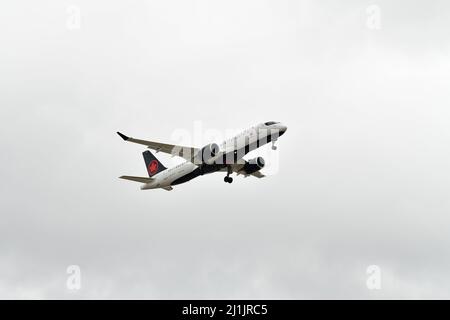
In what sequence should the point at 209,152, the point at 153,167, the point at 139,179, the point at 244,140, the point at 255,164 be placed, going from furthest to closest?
the point at 153,167, the point at 139,179, the point at 255,164, the point at 209,152, the point at 244,140

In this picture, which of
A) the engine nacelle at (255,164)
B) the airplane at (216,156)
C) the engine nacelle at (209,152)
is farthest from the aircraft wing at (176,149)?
the engine nacelle at (255,164)

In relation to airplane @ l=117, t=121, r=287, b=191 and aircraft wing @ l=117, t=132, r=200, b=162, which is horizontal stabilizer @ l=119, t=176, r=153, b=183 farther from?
aircraft wing @ l=117, t=132, r=200, b=162

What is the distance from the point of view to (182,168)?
102 metres

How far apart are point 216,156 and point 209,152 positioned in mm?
1077

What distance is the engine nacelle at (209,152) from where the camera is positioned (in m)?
95.4

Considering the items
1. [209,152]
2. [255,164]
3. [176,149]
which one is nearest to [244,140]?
[209,152]

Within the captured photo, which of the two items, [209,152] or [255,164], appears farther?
[255,164]

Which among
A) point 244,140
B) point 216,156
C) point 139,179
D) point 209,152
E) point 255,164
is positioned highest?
point 244,140

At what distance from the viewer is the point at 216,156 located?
315 ft

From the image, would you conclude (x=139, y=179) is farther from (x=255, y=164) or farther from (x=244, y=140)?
(x=244, y=140)

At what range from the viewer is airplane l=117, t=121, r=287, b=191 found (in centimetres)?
9369

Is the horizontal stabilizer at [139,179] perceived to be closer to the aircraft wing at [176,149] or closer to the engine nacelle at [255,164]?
the aircraft wing at [176,149]

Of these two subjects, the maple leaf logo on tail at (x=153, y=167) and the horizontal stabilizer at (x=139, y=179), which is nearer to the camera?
the horizontal stabilizer at (x=139, y=179)
